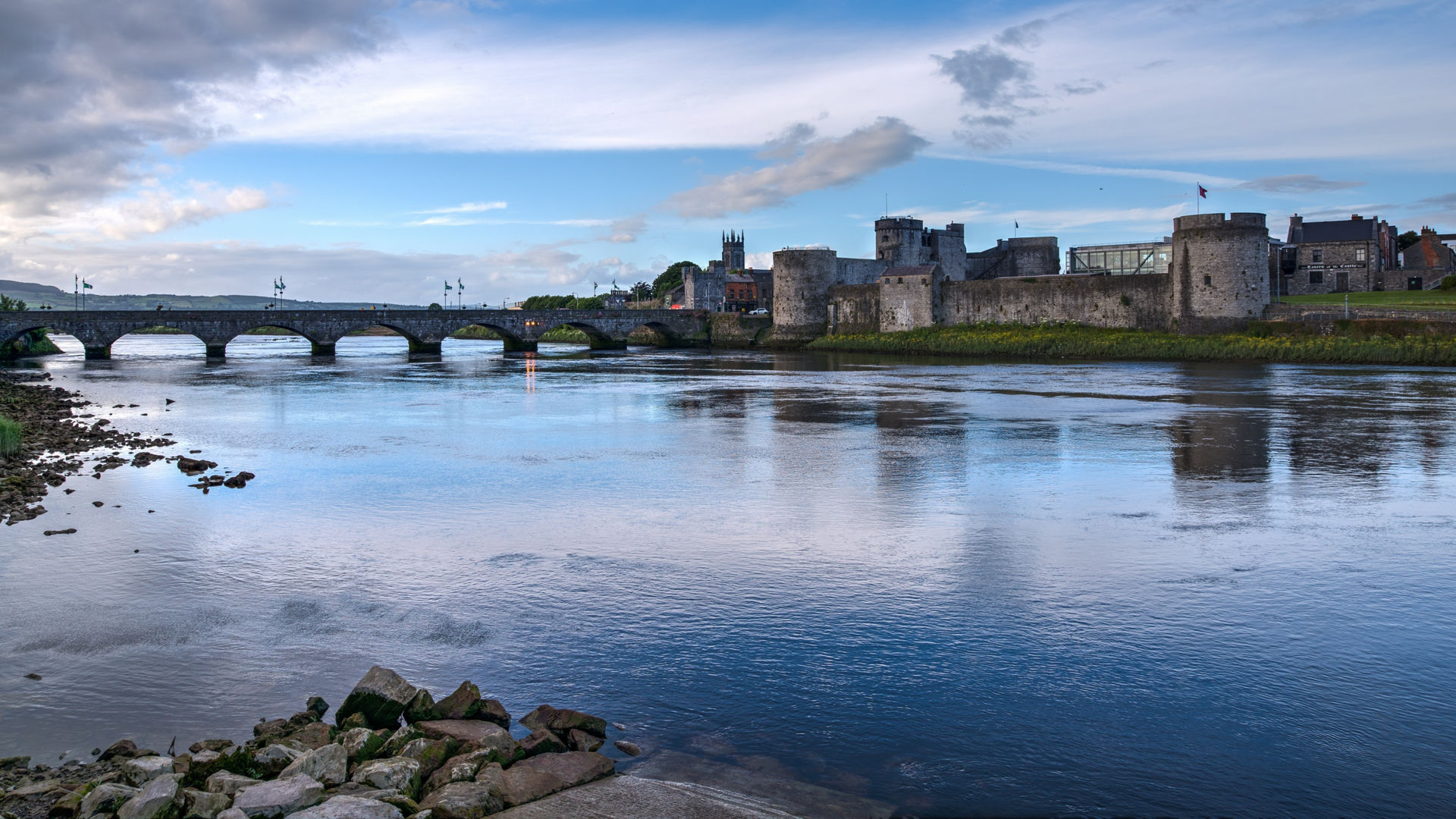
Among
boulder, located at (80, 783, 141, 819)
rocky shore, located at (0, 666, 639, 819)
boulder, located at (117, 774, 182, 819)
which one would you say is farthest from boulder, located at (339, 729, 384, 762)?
boulder, located at (80, 783, 141, 819)

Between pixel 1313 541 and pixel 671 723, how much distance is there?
7.45m

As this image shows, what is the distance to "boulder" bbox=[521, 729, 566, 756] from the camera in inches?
219

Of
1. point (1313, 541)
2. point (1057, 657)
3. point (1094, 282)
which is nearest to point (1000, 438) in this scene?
point (1313, 541)

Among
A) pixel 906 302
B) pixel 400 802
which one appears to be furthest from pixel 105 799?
pixel 906 302

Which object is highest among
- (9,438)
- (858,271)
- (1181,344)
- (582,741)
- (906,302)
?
(858,271)

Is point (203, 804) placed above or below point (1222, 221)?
below

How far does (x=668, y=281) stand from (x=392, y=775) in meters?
123

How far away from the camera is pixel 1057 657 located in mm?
7133

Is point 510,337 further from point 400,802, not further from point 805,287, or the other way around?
point 400,802

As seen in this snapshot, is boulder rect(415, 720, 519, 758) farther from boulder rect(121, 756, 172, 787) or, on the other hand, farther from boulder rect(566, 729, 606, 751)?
boulder rect(121, 756, 172, 787)

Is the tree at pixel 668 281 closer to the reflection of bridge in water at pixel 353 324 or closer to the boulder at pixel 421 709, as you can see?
the reflection of bridge in water at pixel 353 324

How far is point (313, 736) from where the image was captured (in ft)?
18.5

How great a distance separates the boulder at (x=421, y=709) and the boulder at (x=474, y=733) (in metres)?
0.09

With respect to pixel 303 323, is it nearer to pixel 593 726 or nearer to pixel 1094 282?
pixel 1094 282
